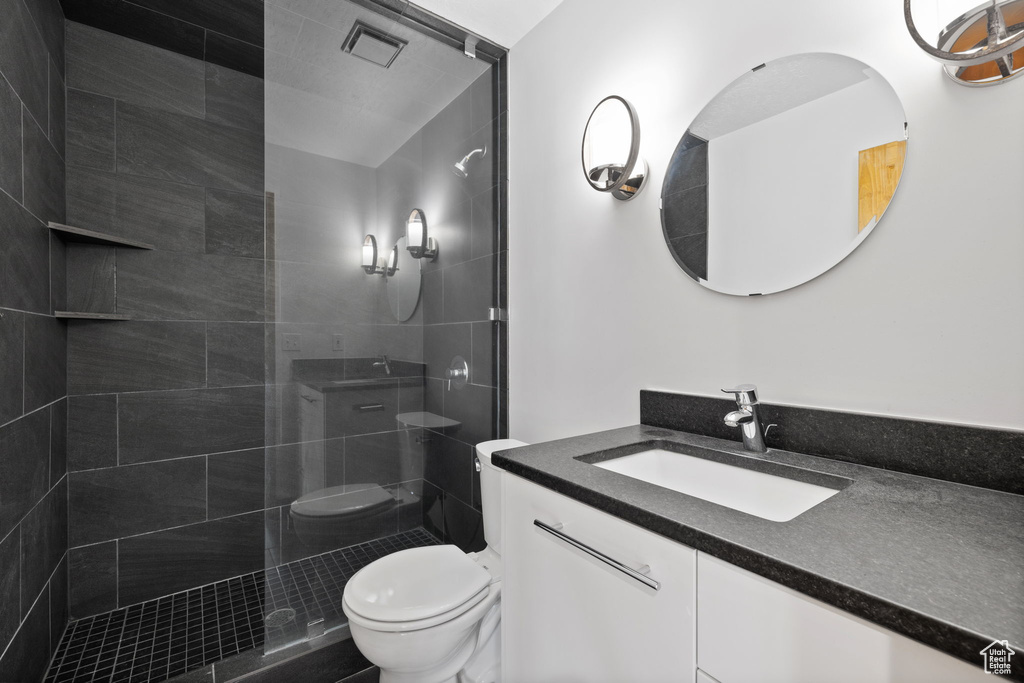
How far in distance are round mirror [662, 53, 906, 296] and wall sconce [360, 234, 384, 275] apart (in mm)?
1073

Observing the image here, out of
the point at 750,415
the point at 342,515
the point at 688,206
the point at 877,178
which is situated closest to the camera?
the point at 877,178

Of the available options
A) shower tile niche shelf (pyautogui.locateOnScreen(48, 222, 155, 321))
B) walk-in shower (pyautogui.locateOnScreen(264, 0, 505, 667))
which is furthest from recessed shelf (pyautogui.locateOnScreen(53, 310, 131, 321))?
walk-in shower (pyautogui.locateOnScreen(264, 0, 505, 667))

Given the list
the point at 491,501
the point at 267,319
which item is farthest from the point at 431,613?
the point at 267,319

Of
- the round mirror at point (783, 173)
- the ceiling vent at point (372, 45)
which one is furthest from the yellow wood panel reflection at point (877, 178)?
the ceiling vent at point (372, 45)

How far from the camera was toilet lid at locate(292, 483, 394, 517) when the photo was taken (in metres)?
1.71

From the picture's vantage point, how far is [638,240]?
5.02 feet

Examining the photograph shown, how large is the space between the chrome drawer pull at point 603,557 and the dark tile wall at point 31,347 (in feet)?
4.83

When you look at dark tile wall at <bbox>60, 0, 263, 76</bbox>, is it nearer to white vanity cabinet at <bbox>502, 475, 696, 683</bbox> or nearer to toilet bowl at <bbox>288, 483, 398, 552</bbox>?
toilet bowl at <bbox>288, 483, 398, 552</bbox>

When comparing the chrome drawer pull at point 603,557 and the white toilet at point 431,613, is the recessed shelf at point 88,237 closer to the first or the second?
the white toilet at point 431,613

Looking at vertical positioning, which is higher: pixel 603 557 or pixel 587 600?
pixel 603 557

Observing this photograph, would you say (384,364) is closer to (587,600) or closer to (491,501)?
(491,501)

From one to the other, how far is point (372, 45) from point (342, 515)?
1.83 metres

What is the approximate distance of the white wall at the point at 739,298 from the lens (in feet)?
2.85
